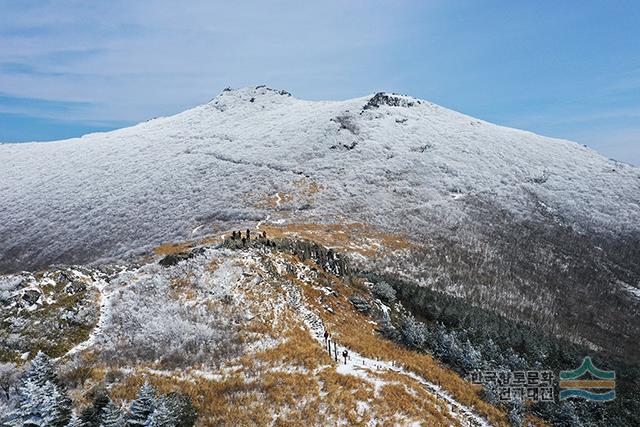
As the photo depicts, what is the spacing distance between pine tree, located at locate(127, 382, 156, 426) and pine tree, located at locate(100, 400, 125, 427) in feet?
1.47

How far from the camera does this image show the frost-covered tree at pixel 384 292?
44.2m

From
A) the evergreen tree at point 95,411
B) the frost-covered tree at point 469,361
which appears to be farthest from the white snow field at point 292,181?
the evergreen tree at point 95,411

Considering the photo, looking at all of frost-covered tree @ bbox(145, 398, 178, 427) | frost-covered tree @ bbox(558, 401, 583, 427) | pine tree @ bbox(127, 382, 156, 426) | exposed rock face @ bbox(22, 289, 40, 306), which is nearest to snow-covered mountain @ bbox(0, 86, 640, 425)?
exposed rock face @ bbox(22, 289, 40, 306)

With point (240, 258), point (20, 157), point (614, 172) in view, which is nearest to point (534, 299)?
point (240, 258)

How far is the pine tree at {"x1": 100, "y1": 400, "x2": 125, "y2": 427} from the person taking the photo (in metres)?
19.6

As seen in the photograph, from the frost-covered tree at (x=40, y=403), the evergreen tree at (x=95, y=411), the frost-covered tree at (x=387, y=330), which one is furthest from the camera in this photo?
the frost-covered tree at (x=387, y=330)

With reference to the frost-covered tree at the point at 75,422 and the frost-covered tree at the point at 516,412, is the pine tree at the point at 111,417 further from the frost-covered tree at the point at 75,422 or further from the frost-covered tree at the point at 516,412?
the frost-covered tree at the point at 516,412

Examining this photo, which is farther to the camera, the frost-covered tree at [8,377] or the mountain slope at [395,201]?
the mountain slope at [395,201]

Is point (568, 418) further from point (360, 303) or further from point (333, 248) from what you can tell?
point (333, 248)

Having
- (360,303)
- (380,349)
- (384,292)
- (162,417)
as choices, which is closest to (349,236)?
(384,292)

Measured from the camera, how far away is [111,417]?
19.7 m

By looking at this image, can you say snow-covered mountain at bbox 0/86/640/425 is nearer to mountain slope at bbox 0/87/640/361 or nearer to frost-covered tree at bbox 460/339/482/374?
frost-covered tree at bbox 460/339/482/374

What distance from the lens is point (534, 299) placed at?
8744cm

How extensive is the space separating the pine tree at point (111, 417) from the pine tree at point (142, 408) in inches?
17.6
